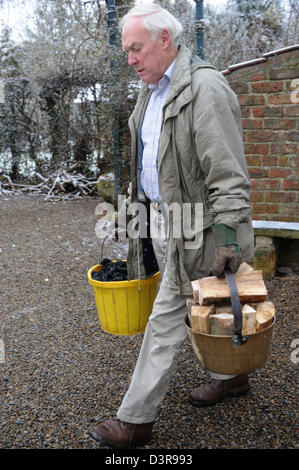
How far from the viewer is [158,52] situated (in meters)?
2.11

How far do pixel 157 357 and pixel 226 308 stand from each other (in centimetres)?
56

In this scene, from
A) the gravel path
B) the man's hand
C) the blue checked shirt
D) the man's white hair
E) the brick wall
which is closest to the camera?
the man's hand

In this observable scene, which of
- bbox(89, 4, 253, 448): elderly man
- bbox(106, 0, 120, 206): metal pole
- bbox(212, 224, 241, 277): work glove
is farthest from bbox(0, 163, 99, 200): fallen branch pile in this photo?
bbox(212, 224, 241, 277): work glove

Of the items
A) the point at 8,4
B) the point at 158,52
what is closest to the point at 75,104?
the point at 8,4

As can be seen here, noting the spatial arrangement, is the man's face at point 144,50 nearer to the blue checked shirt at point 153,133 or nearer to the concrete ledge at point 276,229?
the blue checked shirt at point 153,133

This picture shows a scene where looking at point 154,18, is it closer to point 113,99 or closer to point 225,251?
point 225,251

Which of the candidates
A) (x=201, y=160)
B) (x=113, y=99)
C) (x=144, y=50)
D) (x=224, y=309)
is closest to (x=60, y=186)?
(x=113, y=99)

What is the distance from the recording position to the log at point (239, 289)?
186cm

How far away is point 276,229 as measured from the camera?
4.53m

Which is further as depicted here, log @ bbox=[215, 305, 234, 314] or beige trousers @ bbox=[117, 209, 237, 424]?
beige trousers @ bbox=[117, 209, 237, 424]

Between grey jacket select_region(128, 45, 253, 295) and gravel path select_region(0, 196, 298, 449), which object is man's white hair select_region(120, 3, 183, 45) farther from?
gravel path select_region(0, 196, 298, 449)

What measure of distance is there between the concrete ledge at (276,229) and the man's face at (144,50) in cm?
271

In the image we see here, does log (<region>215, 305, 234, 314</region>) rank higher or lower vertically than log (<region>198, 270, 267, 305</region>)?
lower

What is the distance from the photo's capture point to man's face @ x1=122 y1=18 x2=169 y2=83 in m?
2.07
